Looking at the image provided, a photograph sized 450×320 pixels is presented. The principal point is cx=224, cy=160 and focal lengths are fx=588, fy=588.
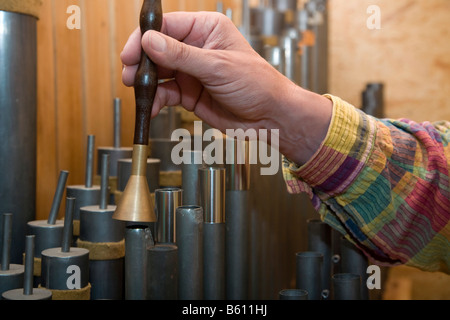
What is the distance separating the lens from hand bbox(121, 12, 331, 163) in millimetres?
634

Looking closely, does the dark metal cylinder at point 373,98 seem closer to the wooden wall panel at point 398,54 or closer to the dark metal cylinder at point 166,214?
the wooden wall panel at point 398,54

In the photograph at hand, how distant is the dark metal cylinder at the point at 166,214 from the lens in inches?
27.3

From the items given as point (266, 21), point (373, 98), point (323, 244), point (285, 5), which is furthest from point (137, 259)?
point (373, 98)

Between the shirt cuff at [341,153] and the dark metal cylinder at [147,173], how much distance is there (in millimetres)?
202

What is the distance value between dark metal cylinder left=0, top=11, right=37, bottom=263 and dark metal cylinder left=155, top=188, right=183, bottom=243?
0.83ft

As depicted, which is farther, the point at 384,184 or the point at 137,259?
the point at 384,184

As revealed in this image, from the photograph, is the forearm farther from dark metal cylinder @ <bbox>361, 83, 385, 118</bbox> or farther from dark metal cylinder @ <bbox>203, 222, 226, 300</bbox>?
dark metal cylinder @ <bbox>361, 83, 385, 118</bbox>

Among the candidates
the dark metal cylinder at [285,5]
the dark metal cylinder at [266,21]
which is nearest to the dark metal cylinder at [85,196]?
the dark metal cylinder at [266,21]

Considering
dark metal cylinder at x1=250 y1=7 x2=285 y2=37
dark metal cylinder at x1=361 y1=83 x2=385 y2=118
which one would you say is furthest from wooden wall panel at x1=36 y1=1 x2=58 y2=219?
dark metal cylinder at x1=361 y1=83 x2=385 y2=118

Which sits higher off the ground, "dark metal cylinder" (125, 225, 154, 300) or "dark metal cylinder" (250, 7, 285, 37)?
"dark metal cylinder" (250, 7, 285, 37)

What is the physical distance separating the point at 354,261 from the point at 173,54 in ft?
1.80

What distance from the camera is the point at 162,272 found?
0.67m

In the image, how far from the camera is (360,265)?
986 millimetres
